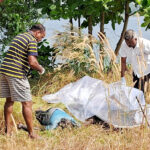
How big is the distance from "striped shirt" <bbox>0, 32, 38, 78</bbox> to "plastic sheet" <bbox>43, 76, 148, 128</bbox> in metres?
1.16

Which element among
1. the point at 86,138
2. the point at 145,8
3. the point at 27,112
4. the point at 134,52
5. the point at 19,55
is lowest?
the point at 86,138

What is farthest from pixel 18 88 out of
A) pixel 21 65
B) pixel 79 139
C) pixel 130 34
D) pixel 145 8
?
pixel 145 8

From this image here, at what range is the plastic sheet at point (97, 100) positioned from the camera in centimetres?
535

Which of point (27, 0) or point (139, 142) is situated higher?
point (27, 0)

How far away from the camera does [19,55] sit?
4.82 metres

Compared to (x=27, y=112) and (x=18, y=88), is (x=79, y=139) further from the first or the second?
(x=18, y=88)

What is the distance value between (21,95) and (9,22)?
4907mm

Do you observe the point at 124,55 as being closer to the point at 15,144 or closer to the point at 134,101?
the point at 134,101

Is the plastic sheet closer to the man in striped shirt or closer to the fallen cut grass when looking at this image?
the fallen cut grass

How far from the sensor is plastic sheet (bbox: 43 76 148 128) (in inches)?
211

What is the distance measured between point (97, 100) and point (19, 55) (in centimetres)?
185

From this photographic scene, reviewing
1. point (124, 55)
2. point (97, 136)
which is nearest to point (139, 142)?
point (97, 136)

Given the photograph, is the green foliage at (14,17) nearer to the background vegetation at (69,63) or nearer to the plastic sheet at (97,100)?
the background vegetation at (69,63)

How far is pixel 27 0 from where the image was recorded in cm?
972
